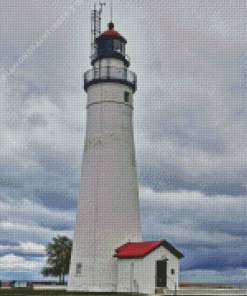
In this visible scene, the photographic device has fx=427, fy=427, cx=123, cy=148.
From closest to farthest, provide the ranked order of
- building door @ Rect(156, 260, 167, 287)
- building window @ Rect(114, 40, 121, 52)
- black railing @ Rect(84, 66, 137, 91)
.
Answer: building door @ Rect(156, 260, 167, 287) → black railing @ Rect(84, 66, 137, 91) → building window @ Rect(114, 40, 121, 52)

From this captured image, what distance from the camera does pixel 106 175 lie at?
3528cm

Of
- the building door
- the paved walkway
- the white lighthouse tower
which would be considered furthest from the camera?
the white lighthouse tower

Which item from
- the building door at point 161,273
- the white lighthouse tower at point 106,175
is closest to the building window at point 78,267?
the white lighthouse tower at point 106,175

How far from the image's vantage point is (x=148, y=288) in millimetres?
30781

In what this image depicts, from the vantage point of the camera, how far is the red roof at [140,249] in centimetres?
3117

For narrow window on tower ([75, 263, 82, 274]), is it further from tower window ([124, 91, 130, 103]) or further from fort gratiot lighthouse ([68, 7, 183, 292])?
tower window ([124, 91, 130, 103])

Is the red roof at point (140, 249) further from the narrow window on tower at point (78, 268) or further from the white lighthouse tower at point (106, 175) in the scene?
the narrow window on tower at point (78, 268)

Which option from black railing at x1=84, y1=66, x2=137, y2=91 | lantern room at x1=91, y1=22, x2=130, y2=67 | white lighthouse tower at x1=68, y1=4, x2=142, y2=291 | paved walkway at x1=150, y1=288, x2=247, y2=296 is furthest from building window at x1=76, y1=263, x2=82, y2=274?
lantern room at x1=91, y1=22, x2=130, y2=67

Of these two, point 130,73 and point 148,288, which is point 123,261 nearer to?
point 148,288

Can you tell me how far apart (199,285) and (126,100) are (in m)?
16.6

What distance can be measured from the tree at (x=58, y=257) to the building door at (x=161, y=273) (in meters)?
15.4

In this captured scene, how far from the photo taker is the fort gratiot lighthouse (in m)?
33.5

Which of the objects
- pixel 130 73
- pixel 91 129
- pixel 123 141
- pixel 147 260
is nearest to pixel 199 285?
pixel 147 260

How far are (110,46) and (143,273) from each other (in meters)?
19.8
